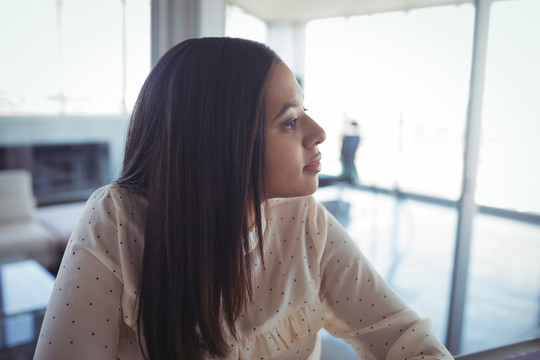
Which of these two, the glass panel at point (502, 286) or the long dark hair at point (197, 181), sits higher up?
the long dark hair at point (197, 181)

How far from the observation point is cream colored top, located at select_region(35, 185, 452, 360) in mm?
698

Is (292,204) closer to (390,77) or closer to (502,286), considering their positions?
(390,77)

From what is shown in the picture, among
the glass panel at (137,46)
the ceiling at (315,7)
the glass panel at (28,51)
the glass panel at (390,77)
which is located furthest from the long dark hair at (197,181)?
the glass panel at (28,51)

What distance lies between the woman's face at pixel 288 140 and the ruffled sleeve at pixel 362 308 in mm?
173

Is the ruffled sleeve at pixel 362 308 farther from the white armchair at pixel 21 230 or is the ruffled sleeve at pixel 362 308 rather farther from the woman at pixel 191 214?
the white armchair at pixel 21 230

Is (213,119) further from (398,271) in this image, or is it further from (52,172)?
(52,172)

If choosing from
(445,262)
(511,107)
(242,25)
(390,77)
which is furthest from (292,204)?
(445,262)

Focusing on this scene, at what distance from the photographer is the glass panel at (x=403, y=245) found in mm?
2660

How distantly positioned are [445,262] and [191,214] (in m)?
3.19

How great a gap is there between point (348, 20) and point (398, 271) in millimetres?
2006

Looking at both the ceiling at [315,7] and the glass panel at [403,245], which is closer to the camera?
the ceiling at [315,7]

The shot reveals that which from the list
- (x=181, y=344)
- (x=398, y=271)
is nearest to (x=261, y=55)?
(x=181, y=344)

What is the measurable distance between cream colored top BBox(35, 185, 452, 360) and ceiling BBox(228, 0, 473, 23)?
800 mm

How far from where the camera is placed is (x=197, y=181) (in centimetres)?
77
